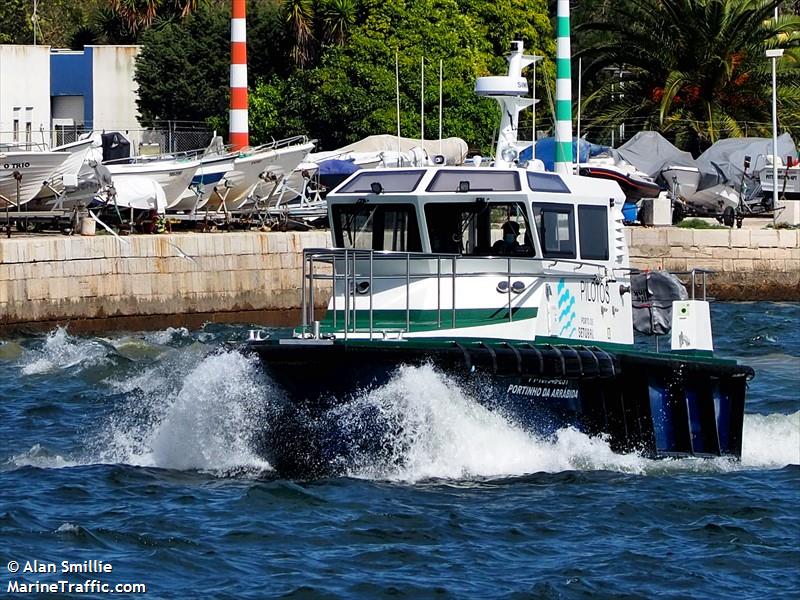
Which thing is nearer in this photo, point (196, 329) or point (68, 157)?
point (196, 329)

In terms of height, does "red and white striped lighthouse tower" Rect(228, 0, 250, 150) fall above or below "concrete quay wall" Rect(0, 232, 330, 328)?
above

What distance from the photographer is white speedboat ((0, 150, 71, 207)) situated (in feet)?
88.4

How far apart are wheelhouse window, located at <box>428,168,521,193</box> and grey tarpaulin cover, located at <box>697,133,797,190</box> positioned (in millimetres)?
22848

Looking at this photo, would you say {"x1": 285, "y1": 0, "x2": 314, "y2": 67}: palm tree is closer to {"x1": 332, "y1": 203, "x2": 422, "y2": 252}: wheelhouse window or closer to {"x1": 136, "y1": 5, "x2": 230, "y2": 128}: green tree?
{"x1": 136, "y1": 5, "x2": 230, "y2": 128}: green tree

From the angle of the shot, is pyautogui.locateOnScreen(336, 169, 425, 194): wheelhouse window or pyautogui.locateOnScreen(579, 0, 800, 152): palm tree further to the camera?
pyautogui.locateOnScreen(579, 0, 800, 152): palm tree

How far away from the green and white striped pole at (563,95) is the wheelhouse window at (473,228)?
5062 mm

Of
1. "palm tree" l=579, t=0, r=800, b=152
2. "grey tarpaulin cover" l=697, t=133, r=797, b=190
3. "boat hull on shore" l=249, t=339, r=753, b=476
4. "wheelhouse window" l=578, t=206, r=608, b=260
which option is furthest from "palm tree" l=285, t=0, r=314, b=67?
"boat hull on shore" l=249, t=339, r=753, b=476

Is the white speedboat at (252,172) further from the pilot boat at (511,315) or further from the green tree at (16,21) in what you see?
the green tree at (16,21)

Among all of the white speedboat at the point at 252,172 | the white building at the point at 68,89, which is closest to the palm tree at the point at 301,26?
the white building at the point at 68,89

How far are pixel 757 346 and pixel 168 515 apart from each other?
14.0 metres

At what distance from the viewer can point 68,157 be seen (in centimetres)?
2752

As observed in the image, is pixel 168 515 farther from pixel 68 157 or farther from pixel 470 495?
pixel 68 157

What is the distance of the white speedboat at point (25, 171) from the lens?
88.4ft

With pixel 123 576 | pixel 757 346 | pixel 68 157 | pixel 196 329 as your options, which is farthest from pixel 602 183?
pixel 68 157
